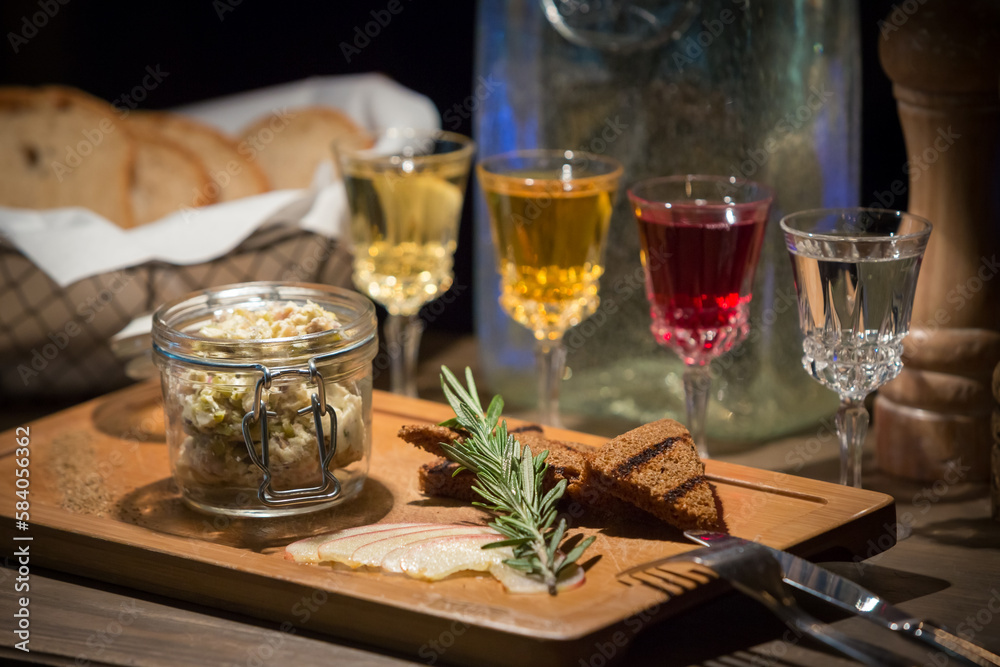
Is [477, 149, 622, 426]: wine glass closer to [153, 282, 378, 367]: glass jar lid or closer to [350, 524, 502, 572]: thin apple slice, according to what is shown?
[153, 282, 378, 367]: glass jar lid

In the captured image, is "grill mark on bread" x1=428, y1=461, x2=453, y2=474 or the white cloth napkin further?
the white cloth napkin

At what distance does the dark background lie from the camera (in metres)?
2.35

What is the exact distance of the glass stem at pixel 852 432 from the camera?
1.30 m

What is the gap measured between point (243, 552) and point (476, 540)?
0.25 m

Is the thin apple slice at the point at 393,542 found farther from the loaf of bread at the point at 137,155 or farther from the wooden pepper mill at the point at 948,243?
the loaf of bread at the point at 137,155

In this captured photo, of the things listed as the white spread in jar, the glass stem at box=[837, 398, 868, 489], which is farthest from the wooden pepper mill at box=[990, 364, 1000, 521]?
the white spread in jar

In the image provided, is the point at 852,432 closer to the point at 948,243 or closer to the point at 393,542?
the point at 948,243

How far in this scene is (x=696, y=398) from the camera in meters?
1.49

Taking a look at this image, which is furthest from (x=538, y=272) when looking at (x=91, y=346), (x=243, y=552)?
(x=91, y=346)

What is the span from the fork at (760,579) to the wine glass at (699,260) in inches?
15.8

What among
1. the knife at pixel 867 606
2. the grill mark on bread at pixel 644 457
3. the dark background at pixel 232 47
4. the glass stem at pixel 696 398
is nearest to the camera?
the knife at pixel 867 606

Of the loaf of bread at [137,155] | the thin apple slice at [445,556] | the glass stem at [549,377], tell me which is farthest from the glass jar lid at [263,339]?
the loaf of bread at [137,155]

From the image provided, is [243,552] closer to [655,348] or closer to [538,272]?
[538,272]

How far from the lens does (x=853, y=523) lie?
1228 mm
